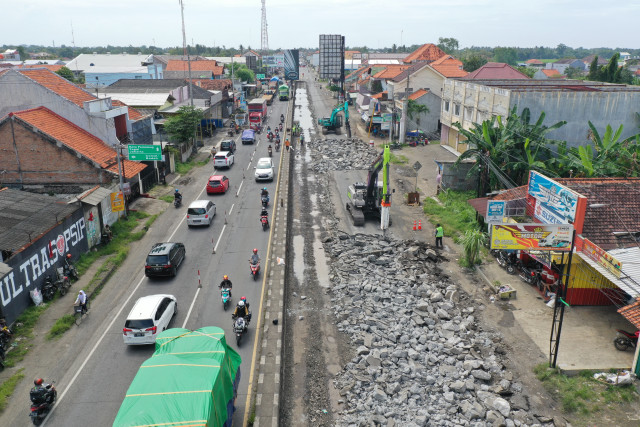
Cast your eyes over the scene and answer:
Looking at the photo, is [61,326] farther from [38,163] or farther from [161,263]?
[38,163]

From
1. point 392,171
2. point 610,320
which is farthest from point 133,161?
point 610,320

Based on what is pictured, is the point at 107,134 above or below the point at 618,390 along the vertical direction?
above

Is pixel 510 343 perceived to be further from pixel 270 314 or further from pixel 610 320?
pixel 270 314

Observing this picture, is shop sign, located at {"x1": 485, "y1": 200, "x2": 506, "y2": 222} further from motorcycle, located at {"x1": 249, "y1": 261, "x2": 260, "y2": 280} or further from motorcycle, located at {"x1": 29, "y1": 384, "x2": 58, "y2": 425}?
motorcycle, located at {"x1": 29, "y1": 384, "x2": 58, "y2": 425}

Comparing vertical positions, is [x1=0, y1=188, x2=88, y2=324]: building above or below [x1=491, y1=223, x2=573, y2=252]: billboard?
below

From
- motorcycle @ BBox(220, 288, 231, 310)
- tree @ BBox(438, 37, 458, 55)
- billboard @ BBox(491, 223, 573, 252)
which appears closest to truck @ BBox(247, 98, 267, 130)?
motorcycle @ BBox(220, 288, 231, 310)

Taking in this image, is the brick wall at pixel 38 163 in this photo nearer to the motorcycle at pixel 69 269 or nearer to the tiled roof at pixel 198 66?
the motorcycle at pixel 69 269
